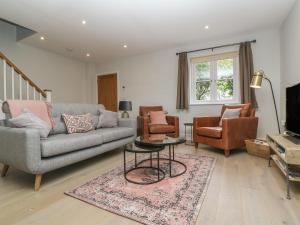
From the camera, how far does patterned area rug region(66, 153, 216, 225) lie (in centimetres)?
134

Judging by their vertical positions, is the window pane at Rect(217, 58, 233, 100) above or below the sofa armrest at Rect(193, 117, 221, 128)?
above

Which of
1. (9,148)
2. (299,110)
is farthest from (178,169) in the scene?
(9,148)

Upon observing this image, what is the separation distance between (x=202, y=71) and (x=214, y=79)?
0.36 metres

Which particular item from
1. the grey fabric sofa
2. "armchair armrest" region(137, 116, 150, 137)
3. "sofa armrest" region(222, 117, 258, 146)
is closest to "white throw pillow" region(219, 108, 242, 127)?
"sofa armrest" region(222, 117, 258, 146)

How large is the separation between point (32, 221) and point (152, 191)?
0.96 meters

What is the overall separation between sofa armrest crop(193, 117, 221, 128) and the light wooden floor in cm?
116

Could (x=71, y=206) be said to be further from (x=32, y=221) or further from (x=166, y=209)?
(x=166, y=209)

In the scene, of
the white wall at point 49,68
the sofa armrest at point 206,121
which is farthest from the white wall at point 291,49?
the white wall at point 49,68

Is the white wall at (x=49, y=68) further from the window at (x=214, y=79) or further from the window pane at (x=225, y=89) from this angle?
the window pane at (x=225, y=89)

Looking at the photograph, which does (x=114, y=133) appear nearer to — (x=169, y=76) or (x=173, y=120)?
(x=173, y=120)

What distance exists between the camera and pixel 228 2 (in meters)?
2.65

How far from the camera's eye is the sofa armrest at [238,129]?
2.88 m

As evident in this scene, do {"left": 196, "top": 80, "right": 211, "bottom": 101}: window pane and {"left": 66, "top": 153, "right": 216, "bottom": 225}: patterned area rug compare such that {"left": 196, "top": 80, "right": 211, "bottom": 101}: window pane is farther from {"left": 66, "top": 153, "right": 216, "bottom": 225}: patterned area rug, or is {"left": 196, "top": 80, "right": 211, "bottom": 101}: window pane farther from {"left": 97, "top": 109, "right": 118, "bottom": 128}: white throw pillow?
{"left": 66, "top": 153, "right": 216, "bottom": 225}: patterned area rug

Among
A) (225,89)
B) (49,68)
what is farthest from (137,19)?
(49,68)
